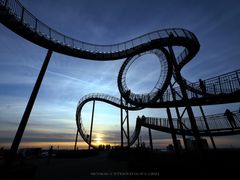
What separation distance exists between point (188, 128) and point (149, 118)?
4984 mm

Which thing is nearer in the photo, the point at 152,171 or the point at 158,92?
the point at 152,171

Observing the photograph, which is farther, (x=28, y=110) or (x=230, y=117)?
(x=230, y=117)

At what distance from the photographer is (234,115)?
12266mm

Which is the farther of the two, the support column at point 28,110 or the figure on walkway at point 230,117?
the figure on walkway at point 230,117

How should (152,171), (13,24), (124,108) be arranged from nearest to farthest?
(152,171) → (13,24) → (124,108)

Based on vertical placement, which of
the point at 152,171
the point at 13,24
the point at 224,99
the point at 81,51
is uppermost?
the point at 81,51

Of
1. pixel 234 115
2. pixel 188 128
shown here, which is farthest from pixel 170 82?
pixel 234 115

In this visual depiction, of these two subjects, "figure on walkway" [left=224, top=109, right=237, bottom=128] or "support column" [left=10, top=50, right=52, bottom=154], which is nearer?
"support column" [left=10, top=50, right=52, bottom=154]

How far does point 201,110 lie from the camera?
1630 cm

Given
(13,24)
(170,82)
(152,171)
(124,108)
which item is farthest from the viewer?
(124,108)

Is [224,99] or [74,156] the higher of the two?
[224,99]

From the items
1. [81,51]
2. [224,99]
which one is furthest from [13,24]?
[224,99]

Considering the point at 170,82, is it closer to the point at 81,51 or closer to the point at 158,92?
the point at 158,92

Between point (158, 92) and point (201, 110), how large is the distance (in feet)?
20.1
